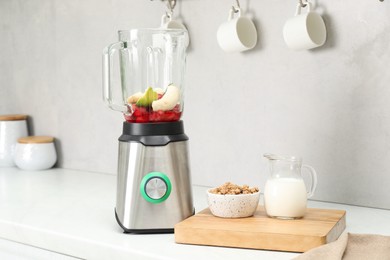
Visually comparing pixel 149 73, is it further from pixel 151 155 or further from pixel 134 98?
pixel 151 155

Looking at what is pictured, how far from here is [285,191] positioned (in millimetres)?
1278

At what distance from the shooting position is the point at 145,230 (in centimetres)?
128

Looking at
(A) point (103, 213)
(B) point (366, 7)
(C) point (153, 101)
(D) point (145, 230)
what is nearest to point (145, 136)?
(C) point (153, 101)

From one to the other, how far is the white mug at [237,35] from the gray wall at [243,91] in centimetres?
3

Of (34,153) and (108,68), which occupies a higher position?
(108,68)

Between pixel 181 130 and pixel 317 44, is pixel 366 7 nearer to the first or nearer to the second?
pixel 317 44

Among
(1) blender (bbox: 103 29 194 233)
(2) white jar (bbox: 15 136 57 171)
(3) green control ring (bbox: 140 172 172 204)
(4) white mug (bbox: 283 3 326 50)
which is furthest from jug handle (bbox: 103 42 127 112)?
(2) white jar (bbox: 15 136 57 171)

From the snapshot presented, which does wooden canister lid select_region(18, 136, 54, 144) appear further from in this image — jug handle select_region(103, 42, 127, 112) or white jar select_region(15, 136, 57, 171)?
jug handle select_region(103, 42, 127, 112)

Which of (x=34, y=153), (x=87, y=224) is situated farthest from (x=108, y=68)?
(x=34, y=153)

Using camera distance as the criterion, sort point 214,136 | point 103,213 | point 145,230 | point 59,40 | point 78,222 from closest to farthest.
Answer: point 145,230 → point 78,222 → point 103,213 → point 214,136 → point 59,40

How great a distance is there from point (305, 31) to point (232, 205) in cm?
48

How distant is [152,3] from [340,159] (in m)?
0.76

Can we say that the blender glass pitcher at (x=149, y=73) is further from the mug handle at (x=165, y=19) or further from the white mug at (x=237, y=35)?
the mug handle at (x=165, y=19)

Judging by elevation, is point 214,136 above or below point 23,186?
above
